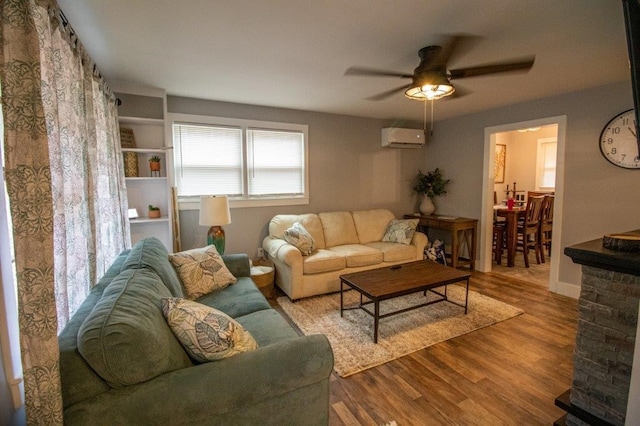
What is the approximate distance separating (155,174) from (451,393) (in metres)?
3.51

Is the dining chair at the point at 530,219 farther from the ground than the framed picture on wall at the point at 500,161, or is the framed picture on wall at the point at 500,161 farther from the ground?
the framed picture on wall at the point at 500,161

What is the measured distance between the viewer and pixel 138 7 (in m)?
1.76

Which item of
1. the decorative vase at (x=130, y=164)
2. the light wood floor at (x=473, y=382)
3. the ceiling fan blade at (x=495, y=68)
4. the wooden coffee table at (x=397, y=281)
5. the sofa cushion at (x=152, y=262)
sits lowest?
the light wood floor at (x=473, y=382)

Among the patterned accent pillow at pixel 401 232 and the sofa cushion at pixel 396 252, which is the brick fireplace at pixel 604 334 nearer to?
the sofa cushion at pixel 396 252

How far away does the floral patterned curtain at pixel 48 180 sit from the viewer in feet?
3.22

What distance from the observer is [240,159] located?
4.01 m

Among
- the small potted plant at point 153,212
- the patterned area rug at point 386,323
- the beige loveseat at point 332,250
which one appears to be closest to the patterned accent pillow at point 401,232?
the beige loveseat at point 332,250

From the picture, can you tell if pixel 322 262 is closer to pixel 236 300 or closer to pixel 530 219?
pixel 236 300

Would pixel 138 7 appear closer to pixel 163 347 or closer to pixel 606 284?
pixel 163 347

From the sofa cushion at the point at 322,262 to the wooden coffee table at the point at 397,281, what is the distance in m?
0.52

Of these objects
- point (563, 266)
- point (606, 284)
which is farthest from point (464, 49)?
point (563, 266)

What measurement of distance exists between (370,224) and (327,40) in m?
2.89

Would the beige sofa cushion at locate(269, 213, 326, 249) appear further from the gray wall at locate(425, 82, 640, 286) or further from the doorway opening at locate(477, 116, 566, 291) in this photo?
the gray wall at locate(425, 82, 640, 286)

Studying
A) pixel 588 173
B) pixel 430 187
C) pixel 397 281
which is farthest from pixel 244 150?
pixel 588 173
